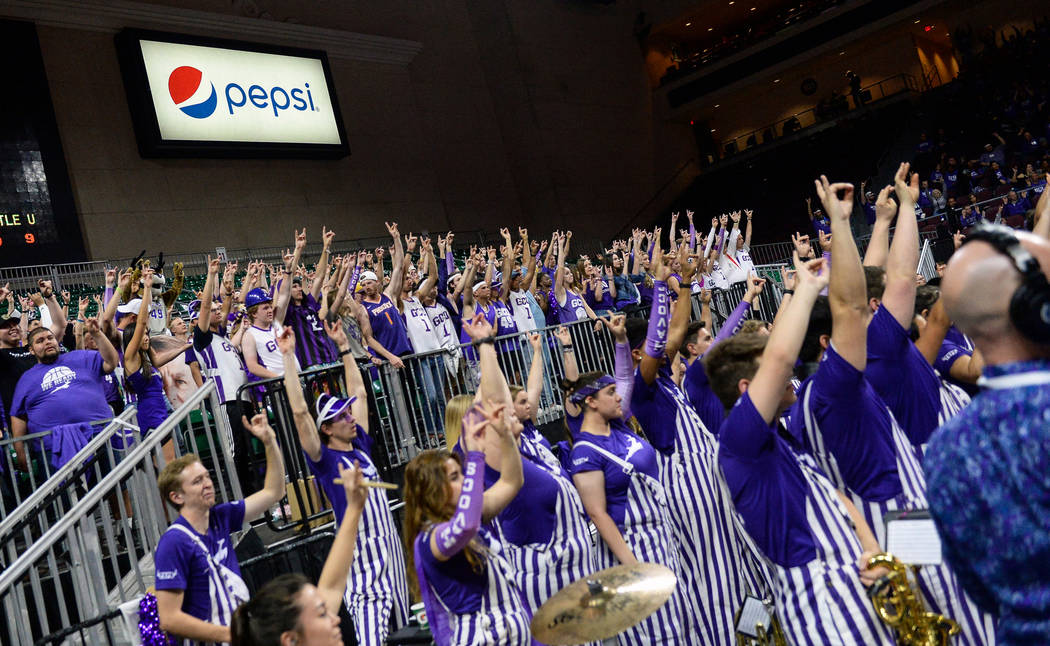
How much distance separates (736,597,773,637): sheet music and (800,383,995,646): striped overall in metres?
0.51

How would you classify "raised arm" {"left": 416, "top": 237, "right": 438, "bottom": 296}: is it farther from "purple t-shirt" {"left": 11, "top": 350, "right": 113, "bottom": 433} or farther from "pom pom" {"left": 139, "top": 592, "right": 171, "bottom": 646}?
"pom pom" {"left": 139, "top": 592, "right": 171, "bottom": 646}

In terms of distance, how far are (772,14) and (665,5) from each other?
584 cm

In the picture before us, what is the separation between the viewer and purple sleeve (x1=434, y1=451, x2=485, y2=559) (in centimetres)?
335

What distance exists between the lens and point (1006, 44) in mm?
27062

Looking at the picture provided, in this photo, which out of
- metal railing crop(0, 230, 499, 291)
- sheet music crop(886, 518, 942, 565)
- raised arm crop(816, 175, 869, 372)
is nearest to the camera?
sheet music crop(886, 518, 942, 565)

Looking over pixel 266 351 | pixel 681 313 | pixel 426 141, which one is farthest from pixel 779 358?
pixel 426 141

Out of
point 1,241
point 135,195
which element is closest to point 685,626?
point 1,241

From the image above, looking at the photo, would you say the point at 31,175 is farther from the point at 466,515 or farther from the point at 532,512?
the point at 466,515

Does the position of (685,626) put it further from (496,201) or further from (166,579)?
(496,201)

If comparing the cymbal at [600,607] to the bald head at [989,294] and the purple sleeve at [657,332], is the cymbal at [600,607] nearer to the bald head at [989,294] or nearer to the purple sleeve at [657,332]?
the purple sleeve at [657,332]

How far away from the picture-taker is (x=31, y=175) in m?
16.2

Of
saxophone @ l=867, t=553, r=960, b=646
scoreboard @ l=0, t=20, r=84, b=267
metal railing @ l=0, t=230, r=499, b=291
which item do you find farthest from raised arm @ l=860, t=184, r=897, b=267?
scoreboard @ l=0, t=20, r=84, b=267

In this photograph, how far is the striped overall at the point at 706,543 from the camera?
177 inches

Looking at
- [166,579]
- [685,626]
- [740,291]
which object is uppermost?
[740,291]
